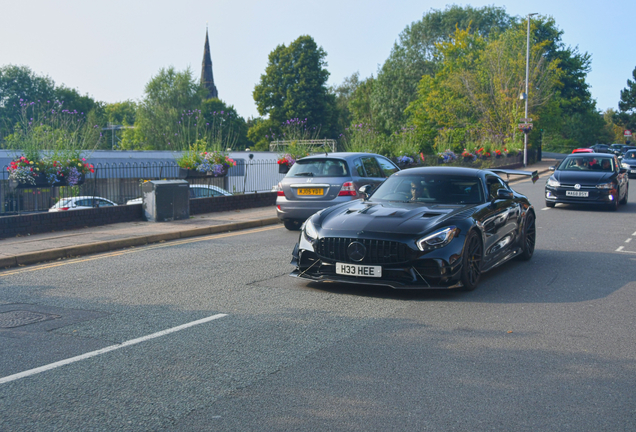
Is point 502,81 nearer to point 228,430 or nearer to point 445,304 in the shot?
point 445,304

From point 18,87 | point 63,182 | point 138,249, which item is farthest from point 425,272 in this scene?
point 18,87

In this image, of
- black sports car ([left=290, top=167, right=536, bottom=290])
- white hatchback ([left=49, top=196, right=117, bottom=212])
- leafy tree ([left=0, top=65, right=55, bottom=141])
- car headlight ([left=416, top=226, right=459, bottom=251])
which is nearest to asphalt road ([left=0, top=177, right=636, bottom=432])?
black sports car ([left=290, top=167, right=536, bottom=290])

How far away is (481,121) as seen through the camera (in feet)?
173

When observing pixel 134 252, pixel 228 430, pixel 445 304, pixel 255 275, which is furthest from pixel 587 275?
pixel 134 252

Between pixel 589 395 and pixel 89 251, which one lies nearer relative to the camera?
pixel 589 395

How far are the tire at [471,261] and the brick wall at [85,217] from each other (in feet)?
28.6

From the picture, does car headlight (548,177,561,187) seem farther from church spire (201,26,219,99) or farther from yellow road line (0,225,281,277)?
church spire (201,26,219,99)

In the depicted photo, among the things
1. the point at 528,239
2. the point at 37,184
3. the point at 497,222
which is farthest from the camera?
the point at 37,184

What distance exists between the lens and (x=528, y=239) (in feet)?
31.9

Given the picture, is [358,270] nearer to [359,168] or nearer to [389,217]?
[389,217]

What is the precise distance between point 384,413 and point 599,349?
232 cm

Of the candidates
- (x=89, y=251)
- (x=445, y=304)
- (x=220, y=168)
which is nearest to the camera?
(x=445, y=304)

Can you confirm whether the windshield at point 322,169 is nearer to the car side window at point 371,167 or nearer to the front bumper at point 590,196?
the car side window at point 371,167

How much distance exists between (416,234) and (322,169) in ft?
21.8
